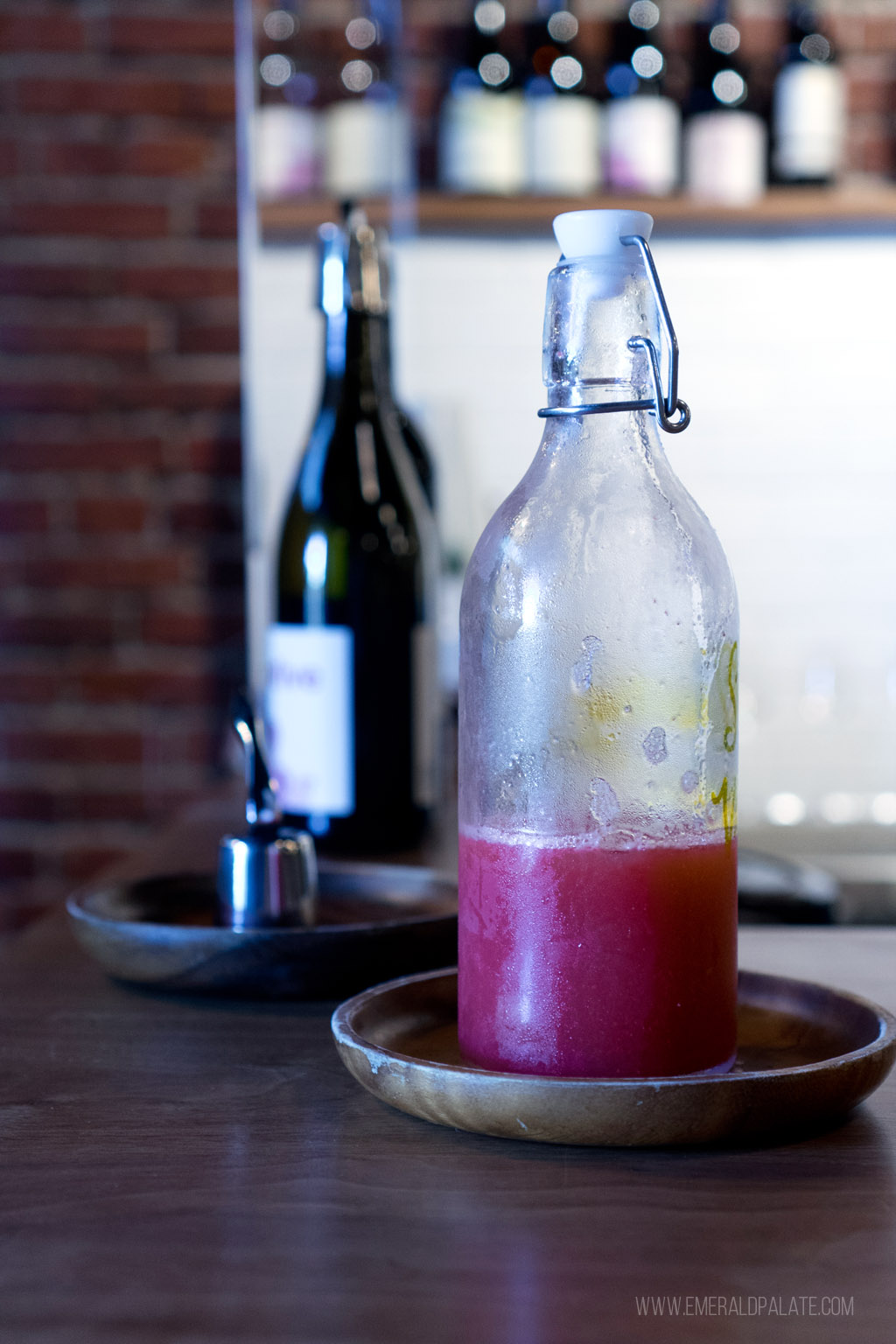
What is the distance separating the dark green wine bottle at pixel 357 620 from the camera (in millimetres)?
993

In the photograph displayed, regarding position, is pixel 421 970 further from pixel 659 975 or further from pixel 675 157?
pixel 675 157

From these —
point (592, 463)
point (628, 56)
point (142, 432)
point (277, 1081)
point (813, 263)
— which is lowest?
point (277, 1081)

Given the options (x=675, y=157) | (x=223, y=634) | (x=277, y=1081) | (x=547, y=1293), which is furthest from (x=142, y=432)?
(x=547, y=1293)

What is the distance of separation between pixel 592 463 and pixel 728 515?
2266mm

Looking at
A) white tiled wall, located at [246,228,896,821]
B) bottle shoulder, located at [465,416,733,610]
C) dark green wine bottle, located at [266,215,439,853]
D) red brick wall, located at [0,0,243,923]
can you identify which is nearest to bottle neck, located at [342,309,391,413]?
dark green wine bottle, located at [266,215,439,853]

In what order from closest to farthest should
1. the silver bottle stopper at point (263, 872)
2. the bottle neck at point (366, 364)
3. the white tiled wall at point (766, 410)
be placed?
the silver bottle stopper at point (263, 872) < the bottle neck at point (366, 364) < the white tiled wall at point (766, 410)

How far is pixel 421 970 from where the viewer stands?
1.89ft

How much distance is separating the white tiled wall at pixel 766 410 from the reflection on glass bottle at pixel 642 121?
0.28 metres

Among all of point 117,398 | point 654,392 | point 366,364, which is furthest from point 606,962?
point 117,398

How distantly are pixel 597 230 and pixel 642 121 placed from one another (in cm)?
199

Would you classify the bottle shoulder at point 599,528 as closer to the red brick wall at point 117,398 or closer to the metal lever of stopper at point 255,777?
the metal lever of stopper at point 255,777

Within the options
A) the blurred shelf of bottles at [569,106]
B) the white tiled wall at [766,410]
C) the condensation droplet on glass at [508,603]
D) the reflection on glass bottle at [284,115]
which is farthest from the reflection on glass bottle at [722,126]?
the condensation droplet on glass at [508,603]

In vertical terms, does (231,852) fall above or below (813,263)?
below

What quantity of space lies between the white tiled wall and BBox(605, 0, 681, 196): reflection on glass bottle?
0.28 m
